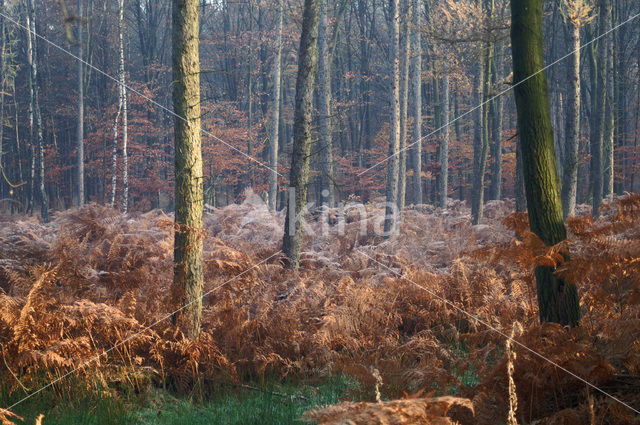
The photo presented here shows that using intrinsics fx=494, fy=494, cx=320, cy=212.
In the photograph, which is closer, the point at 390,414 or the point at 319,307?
the point at 390,414

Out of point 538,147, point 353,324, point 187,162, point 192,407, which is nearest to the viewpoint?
point 538,147

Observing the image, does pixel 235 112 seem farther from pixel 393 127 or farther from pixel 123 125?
pixel 393 127

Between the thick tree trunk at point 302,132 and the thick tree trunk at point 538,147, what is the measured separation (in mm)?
4629

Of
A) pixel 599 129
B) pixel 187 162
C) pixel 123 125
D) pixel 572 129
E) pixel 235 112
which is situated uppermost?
pixel 235 112

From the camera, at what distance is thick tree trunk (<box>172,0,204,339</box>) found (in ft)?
18.6

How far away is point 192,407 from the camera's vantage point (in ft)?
16.1

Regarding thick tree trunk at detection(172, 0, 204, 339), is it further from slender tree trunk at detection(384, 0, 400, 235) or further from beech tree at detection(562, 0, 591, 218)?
beech tree at detection(562, 0, 591, 218)

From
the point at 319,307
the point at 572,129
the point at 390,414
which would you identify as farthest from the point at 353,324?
the point at 572,129

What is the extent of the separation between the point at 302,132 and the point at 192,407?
203 inches

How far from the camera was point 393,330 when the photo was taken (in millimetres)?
6789

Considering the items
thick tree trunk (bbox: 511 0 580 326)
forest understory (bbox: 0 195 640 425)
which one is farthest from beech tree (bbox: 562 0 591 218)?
thick tree trunk (bbox: 511 0 580 326)

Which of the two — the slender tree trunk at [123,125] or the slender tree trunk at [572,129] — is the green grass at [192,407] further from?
the slender tree trunk at [123,125]

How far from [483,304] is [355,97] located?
81.8 ft

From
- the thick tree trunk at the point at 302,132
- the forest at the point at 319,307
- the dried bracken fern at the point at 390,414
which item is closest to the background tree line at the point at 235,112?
the forest at the point at 319,307
